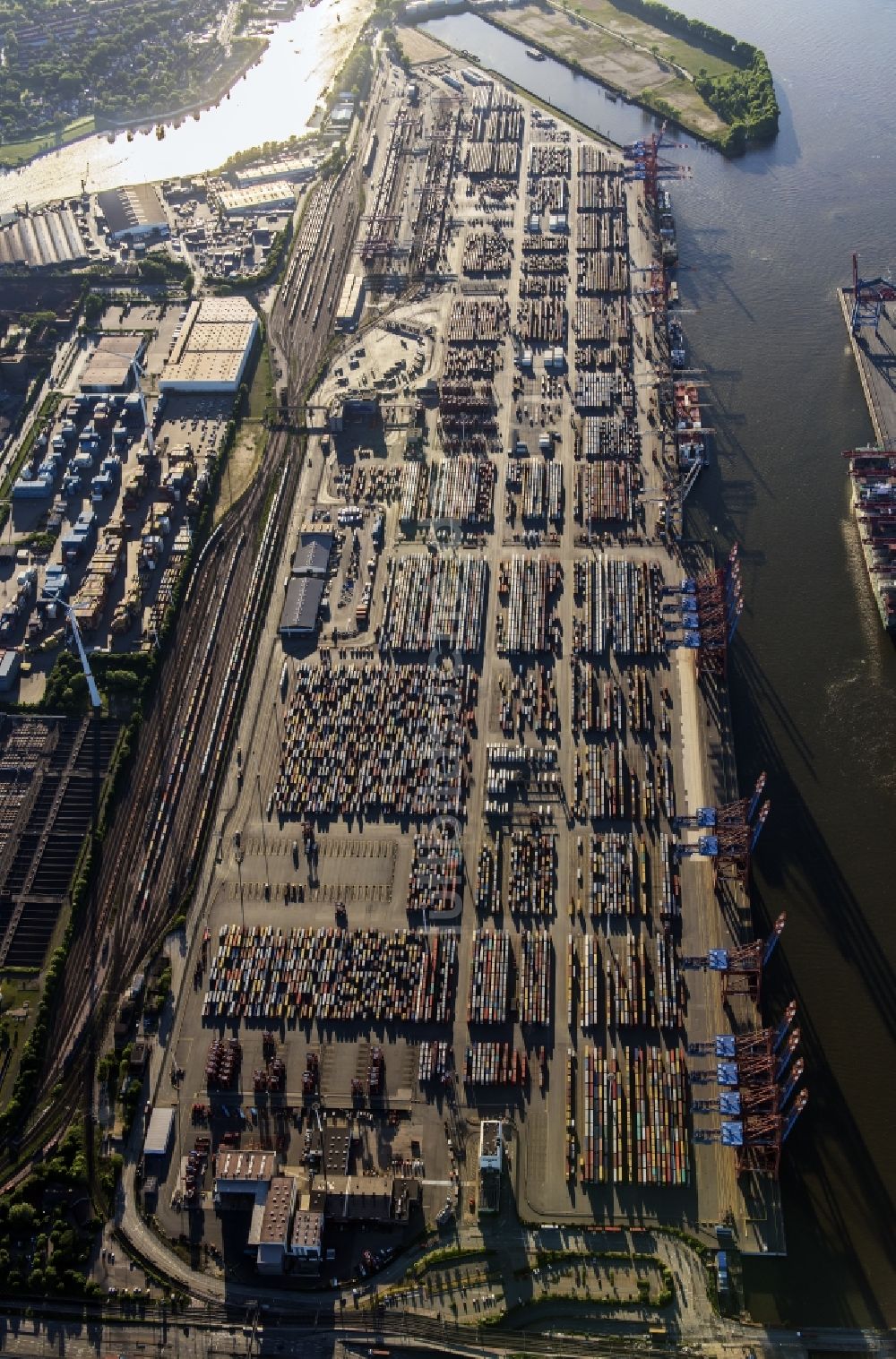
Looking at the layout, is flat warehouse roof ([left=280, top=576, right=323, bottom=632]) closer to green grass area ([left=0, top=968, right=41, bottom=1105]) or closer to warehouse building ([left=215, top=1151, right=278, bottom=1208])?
green grass area ([left=0, top=968, right=41, bottom=1105])

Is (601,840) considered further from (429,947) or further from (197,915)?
(197,915)

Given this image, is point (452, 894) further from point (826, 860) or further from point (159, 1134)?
point (826, 860)

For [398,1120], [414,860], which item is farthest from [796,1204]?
[414,860]

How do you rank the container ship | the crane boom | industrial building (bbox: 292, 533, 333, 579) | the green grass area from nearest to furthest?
the green grass area, the crane boom, the container ship, industrial building (bbox: 292, 533, 333, 579)

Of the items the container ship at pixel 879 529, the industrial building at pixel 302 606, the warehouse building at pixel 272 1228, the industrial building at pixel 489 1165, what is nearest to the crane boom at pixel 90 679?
the industrial building at pixel 302 606

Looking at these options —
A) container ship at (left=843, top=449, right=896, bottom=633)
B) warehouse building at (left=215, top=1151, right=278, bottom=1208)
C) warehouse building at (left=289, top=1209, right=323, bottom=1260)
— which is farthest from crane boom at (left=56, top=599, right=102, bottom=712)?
container ship at (left=843, top=449, right=896, bottom=633)

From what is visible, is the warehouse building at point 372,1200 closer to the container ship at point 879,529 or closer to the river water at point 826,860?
the river water at point 826,860
